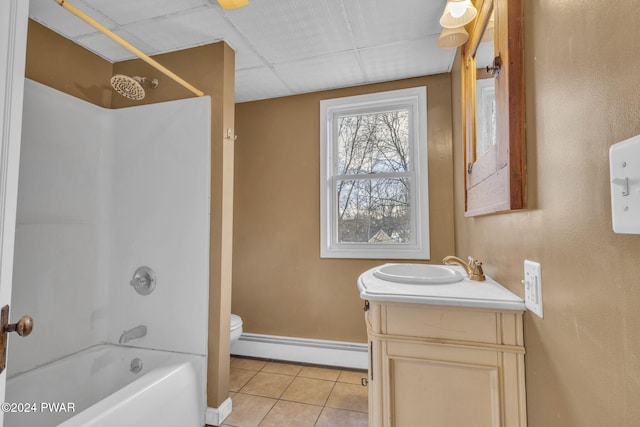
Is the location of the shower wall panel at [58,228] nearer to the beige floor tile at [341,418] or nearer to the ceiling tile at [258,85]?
the ceiling tile at [258,85]

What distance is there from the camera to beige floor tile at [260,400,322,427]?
1.75m

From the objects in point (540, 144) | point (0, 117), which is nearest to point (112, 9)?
point (0, 117)

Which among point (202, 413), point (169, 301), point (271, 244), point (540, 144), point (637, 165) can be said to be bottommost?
point (202, 413)

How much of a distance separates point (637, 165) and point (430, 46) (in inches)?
75.9

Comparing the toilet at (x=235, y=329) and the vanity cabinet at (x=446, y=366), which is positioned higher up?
the vanity cabinet at (x=446, y=366)

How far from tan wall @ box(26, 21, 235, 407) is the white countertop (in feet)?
3.34

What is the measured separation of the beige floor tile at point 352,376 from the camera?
2227 mm

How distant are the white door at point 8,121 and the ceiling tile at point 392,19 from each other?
4.64 feet

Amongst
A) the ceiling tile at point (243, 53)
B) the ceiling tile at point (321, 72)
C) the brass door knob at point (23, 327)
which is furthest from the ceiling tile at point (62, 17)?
the brass door knob at point (23, 327)

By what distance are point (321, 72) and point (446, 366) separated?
212 cm

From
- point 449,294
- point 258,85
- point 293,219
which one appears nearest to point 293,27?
point 258,85

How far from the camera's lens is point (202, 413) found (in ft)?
5.74

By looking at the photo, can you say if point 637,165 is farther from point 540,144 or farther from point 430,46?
point 430,46

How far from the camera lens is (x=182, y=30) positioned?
6.08 feet
